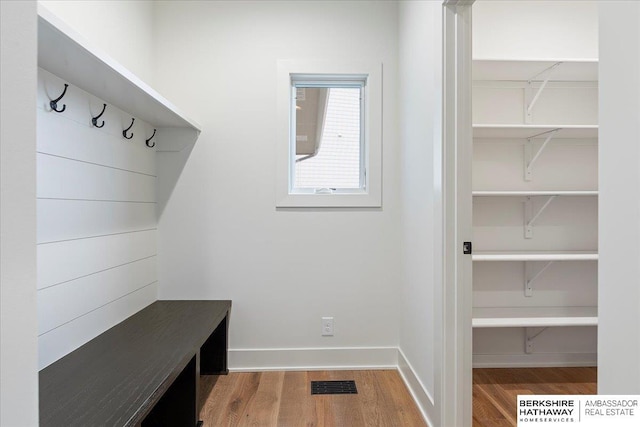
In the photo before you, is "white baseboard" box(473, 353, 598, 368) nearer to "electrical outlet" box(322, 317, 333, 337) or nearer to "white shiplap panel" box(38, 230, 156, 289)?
"electrical outlet" box(322, 317, 333, 337)

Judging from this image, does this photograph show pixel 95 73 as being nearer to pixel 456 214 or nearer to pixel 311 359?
pixel 456 214

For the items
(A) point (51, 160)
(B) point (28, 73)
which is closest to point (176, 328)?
(A) point (51, 160)

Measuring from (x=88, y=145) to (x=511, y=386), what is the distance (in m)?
2.62

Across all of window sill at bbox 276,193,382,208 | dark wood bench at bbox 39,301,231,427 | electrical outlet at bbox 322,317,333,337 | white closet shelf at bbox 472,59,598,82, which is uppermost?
white closet shelf at bbox 472,59,598,82

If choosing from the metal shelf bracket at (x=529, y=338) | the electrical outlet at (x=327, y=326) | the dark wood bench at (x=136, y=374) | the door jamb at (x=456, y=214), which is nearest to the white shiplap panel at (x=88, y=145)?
the dark wood bench at (x=136, y=374)

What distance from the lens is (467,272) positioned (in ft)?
5.57

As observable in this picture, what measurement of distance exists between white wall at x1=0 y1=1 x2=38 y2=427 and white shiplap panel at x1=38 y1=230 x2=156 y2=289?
90 cm

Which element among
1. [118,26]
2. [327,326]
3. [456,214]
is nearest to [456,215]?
[456,214]

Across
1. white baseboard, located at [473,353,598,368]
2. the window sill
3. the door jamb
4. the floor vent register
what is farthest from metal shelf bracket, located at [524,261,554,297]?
the floor vent register

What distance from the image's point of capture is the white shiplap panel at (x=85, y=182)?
1.49 m

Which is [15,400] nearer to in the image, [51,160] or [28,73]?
[28,73]

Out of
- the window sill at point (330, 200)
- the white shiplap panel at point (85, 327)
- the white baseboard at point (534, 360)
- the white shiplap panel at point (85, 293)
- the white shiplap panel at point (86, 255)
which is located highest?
the window sill at point (330, 200)

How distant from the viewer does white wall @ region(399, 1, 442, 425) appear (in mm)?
1801

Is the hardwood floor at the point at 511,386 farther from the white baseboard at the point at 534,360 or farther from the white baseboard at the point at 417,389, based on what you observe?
the white baseboard at the point at 417,389
